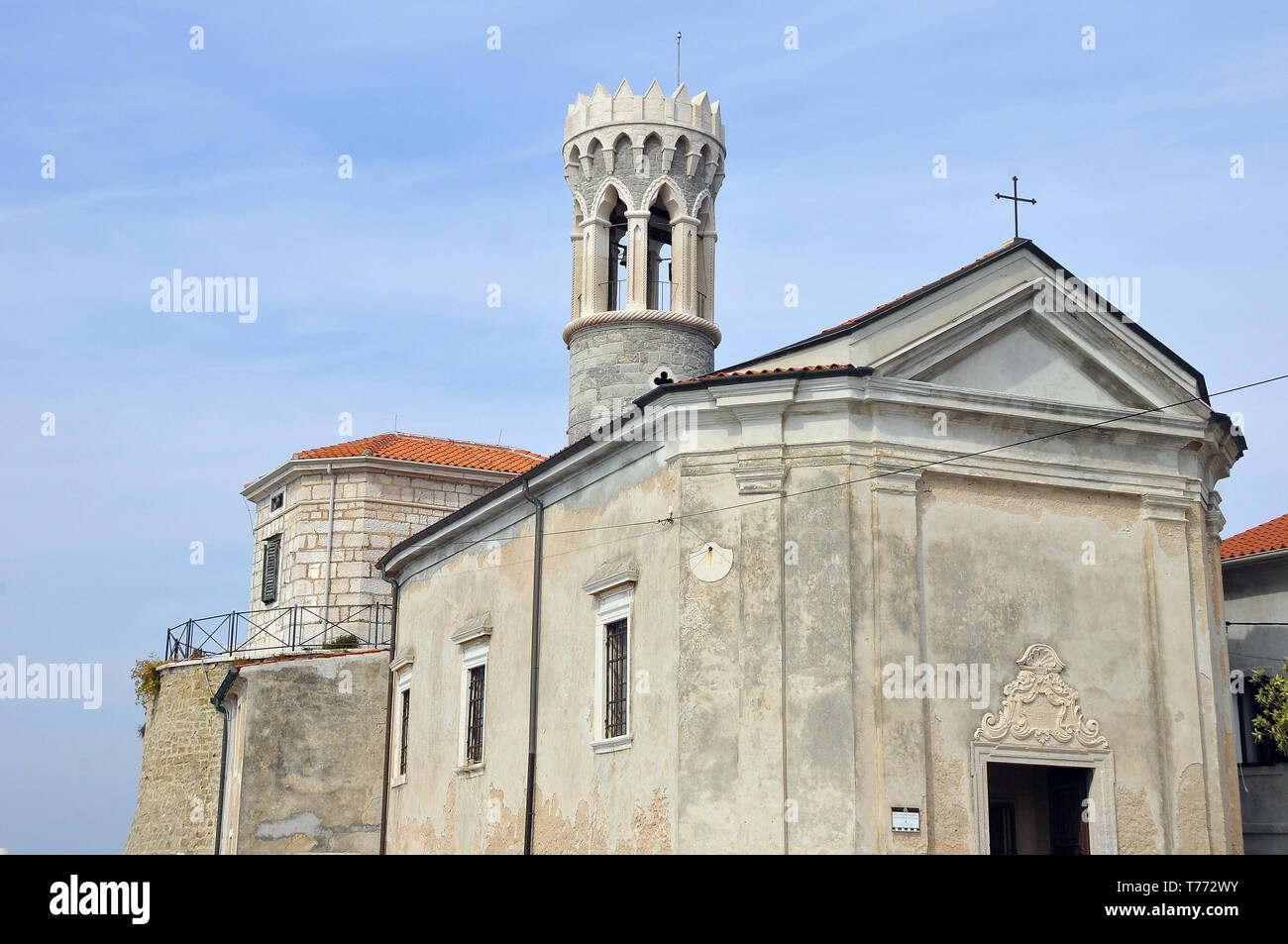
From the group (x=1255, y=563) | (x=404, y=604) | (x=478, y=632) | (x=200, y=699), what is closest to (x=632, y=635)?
(x=478, y=632)

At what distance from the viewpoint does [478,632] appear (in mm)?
22609

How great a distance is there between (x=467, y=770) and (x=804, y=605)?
26.6 ft

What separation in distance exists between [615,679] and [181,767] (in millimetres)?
14369

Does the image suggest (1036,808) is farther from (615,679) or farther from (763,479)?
(763,479)

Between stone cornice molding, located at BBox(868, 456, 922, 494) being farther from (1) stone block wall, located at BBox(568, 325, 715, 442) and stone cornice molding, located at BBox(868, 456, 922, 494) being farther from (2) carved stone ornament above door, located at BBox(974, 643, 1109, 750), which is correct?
(1) stone block wall, located at BBox(568, 325, 715, 442)

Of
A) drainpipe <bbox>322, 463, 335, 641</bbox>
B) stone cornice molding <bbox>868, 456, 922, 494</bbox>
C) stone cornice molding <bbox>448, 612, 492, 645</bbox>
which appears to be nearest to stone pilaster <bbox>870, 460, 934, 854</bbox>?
stone cornice molding <bbox>868, 456, 922, 494</bbox>

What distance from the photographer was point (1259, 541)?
25.5 m

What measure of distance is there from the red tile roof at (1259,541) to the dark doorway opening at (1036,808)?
837 cm

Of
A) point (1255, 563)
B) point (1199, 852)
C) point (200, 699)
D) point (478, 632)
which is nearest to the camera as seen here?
point (1199, 852)

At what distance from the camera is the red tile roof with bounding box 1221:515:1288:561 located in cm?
2473

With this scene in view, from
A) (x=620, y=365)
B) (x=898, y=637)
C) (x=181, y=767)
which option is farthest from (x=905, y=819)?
(x=181, y=767)

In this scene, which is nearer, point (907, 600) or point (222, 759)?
point (907, 600)

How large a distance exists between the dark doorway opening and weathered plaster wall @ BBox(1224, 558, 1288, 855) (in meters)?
5.93

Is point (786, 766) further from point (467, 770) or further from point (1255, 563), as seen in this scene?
point (1255, 563)
